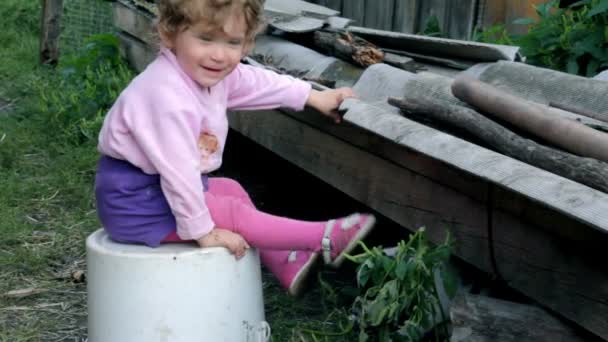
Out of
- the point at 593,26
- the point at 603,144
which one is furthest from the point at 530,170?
the point at 593,26

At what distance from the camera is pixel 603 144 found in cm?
228

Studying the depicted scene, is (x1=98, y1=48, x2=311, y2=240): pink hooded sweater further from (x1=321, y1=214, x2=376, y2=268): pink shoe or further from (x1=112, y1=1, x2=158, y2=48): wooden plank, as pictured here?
(x1=112, y1=1, x2=158, y2=48): wooden plank

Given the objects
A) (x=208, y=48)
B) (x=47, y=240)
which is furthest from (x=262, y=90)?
(x=47, y=240)

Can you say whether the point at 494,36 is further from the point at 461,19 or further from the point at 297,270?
the point at 297,270

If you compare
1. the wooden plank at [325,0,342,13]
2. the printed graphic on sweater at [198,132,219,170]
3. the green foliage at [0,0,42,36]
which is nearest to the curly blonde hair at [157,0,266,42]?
the printed graphic on sweater at [198,132,219,170]

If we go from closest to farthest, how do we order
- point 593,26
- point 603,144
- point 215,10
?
point 603,144 → point 215,10 → point 593,26

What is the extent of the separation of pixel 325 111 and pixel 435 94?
354 mm

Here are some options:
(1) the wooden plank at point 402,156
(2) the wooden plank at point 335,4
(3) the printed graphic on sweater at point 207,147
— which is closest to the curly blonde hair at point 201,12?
(3) the printed graphic on sweater at point 207,147

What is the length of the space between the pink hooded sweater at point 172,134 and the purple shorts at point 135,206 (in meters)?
0.04

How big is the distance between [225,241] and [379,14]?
14.3 ft

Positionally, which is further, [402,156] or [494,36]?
[494,36]

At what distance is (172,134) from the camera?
8.66 feet

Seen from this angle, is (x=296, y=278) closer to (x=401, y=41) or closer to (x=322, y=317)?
(x=322, y=317)

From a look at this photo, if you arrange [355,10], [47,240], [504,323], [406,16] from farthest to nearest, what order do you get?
[355,10] → [406,16] → [47,240] → [504,323]
